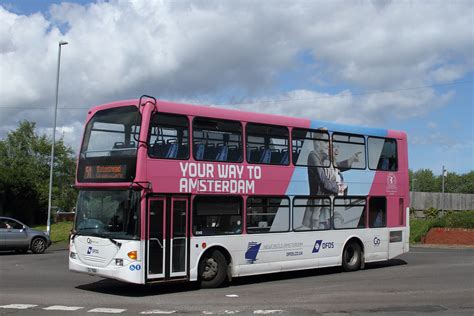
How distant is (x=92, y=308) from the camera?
10.5 metres

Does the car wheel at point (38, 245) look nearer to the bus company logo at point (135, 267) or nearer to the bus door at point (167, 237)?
the bus door at point (167, 237)

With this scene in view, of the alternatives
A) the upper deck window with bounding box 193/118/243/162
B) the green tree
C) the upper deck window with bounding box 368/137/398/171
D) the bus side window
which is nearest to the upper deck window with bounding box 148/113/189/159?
the upper deck window with bounding box 193/118/243/162

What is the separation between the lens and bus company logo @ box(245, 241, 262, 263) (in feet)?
46.0

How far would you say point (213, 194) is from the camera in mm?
13352

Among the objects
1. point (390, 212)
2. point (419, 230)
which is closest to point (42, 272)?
point (390, 212)

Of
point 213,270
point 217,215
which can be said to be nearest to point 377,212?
point 217,215

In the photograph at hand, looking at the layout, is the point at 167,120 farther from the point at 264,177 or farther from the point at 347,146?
the point at 347,146

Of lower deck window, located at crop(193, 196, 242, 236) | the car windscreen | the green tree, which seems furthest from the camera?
the green tree

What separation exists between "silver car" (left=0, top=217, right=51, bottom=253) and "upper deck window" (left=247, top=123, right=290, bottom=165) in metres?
13.0

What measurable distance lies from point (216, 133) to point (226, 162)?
28.8 inches

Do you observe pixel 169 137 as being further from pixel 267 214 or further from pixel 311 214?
pixel 311 214

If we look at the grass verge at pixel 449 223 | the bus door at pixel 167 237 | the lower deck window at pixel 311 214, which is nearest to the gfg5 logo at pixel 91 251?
the bus door at pixel 167 237

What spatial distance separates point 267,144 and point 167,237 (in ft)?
12.3

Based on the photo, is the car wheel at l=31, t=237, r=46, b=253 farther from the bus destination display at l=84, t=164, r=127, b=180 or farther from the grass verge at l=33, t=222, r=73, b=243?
the bus destination display at l=84, t=164, r=127, b=180
